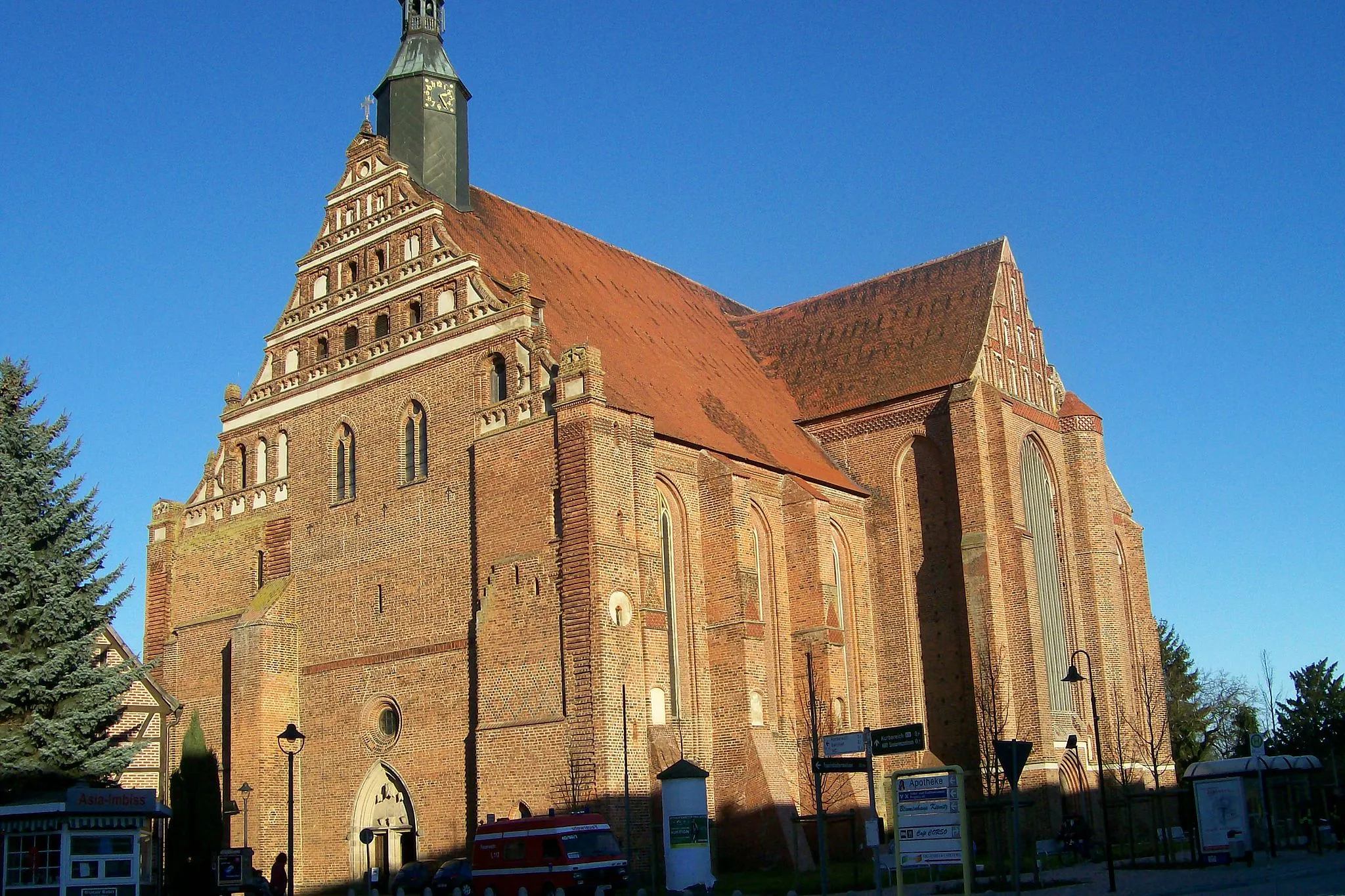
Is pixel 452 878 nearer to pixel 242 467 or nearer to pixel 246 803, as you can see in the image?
pixel 246 803

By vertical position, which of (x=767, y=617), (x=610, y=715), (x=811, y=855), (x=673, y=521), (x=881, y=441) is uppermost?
(x=881, y=441)

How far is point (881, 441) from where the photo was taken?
A: 41.9 m

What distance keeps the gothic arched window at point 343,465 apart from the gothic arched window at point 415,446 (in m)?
1.85

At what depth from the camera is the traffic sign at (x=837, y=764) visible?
799 inches

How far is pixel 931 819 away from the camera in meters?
20.0

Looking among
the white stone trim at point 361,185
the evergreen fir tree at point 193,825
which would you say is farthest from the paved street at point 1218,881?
the white stone trim at point 361,185

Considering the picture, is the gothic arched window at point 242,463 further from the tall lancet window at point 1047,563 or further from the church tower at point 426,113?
the tall lancet window at point 1047,563

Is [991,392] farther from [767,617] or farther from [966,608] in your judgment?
[767,617]

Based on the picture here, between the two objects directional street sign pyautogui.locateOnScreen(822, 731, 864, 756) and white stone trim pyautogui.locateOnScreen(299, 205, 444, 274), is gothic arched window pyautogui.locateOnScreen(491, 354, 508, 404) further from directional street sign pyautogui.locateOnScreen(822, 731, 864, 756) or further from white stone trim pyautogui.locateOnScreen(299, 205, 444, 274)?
directional street sign pyautogui.locateOnScreen(822, 731, 864, 756)

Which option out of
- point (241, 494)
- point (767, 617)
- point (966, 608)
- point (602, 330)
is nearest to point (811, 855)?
point (767, 617)

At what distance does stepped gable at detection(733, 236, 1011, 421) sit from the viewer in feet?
137

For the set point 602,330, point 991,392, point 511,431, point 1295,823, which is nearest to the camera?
point 511,431

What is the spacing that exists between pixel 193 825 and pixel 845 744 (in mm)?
17209

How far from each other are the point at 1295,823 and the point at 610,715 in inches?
685
